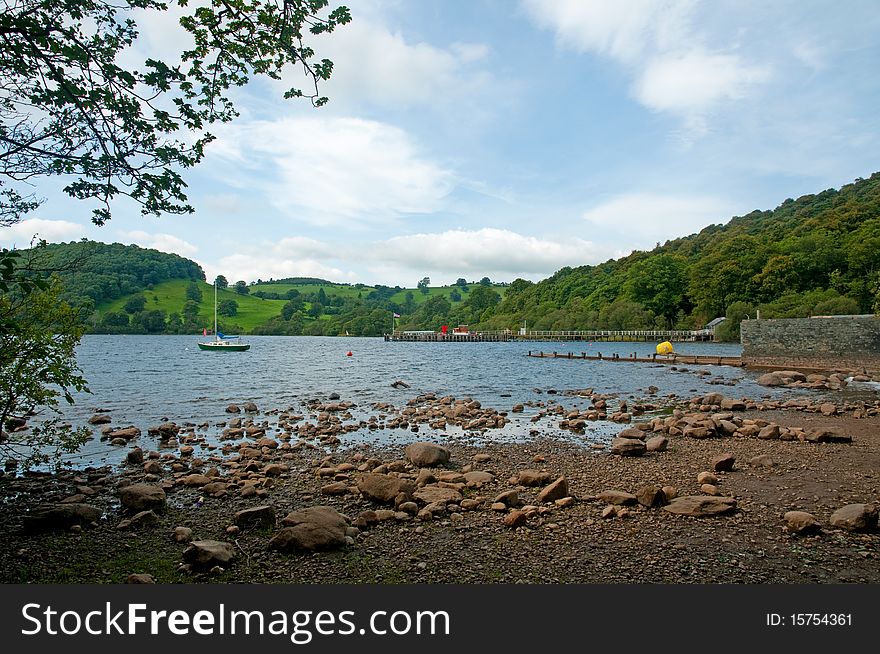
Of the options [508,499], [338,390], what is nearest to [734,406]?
[508,499]

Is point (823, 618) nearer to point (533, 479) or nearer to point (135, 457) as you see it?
point (533, 479)

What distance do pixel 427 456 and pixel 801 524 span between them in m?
7.90

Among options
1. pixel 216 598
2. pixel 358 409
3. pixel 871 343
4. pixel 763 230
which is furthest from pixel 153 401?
pixel 763 230

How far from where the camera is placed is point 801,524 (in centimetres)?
753

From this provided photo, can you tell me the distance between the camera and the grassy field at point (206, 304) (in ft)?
418

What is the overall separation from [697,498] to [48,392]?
463 inches

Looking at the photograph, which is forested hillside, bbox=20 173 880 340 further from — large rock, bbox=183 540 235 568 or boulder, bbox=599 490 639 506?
boulder, bbox=599 490 639 506

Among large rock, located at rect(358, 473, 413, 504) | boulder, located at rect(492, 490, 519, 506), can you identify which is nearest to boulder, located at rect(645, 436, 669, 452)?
boulder, located at rect(492, 490, 519, 506)

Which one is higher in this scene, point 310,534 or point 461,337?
point 461,337

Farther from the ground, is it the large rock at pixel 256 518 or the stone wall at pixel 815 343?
the stone wall at pixel 815 343

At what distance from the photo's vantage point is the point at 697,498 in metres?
8.97

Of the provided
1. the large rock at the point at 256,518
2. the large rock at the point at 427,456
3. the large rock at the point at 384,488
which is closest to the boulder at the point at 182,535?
the large rock at the point at 256,518

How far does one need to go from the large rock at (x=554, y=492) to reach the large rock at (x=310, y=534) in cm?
372

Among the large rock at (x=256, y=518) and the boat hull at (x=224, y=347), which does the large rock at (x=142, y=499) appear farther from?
the boat hull at (x=224, y=347)
